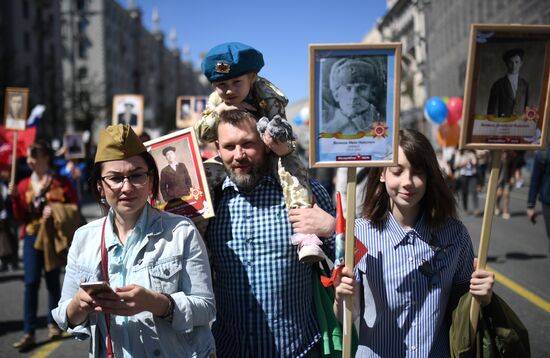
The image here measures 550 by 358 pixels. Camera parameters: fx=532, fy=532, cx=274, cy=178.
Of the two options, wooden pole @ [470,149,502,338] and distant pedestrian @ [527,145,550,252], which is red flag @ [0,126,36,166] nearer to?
distant pedestrian @ [527,145,550,252]

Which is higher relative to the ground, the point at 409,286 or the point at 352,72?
the point at 352,72

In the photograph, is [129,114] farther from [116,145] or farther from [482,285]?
[482,285]

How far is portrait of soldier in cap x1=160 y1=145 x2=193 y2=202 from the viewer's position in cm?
274

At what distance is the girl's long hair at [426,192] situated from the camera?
2.52m

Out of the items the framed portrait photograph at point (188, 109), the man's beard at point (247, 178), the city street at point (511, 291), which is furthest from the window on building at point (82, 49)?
the man's beard at point (247, 178)

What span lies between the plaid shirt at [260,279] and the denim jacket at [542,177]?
4.48 meters

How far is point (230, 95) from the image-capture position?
280 centimetres

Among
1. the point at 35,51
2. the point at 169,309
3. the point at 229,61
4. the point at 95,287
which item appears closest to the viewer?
the point at 95,287

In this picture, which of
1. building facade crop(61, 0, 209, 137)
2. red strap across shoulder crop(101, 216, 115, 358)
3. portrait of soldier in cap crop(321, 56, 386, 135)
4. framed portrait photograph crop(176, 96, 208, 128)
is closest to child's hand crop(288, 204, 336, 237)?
portrait of soldier in cap crop(321, 56, 386, 135)

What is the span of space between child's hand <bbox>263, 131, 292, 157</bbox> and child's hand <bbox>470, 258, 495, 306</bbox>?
3.37 ft

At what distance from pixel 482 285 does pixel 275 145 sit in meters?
1.11

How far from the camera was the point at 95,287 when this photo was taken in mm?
1982

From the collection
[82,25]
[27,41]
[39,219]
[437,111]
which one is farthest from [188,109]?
[82,25]

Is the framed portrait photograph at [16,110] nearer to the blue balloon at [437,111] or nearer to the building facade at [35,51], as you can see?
the blue balloon at [437,111]
